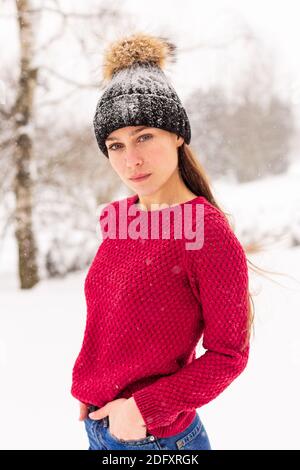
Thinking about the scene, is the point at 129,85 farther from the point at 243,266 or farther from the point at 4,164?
the point at 4,164

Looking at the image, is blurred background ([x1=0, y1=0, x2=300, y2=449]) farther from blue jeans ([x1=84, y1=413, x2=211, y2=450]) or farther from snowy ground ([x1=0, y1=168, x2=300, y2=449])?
→ blue jeans ([x1=84, y1=413, x2=211, y2=450])

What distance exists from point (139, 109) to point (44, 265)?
12.6ft

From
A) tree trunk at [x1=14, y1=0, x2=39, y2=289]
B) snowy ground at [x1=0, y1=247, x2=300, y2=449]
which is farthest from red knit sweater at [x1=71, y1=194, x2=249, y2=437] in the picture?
tree trunk at [x1=14, y1=0, x2=39, y2=289]

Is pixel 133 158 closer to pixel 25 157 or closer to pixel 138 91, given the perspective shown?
pixel 138 91

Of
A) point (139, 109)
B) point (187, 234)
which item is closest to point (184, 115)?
point (139, 109)

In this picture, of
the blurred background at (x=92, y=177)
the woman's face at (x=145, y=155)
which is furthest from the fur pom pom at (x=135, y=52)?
the blurred background at (x=92, y=177)

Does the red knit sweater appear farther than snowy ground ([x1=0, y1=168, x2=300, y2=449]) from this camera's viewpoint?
No

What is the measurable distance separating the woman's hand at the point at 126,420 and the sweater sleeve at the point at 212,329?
0.02m

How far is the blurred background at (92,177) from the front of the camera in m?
2.34

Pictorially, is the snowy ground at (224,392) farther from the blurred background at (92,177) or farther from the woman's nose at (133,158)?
the woman's nose at (133,158)

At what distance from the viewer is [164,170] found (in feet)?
3.06

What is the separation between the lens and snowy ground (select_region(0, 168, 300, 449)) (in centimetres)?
208

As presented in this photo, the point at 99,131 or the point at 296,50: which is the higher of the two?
the point at 296,50

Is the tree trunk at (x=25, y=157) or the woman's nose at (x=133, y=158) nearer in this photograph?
the woman's nose at (x=133, y=158)
